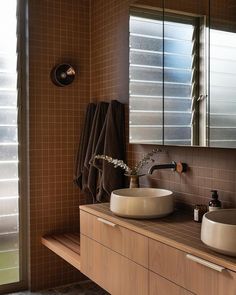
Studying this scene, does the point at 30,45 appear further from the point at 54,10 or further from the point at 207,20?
the point at 207,20

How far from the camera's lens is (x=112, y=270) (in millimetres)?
2127

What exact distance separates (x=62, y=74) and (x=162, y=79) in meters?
1.04

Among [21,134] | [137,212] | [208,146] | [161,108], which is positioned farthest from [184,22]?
[21,134]

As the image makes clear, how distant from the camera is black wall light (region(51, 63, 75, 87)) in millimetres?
3119

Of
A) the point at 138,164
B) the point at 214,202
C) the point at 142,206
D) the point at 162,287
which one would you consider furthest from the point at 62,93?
the point at 162,287

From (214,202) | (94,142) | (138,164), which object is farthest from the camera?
(94,142)

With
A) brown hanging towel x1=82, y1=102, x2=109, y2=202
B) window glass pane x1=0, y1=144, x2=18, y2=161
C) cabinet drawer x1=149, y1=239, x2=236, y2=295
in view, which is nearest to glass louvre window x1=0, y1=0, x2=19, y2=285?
window glass pane x1=0, y1=144, x2=18, y2=161

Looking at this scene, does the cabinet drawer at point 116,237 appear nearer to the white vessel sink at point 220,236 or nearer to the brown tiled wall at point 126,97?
the white vessel sink at point 220,236

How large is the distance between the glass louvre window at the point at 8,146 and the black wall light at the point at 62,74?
31cm

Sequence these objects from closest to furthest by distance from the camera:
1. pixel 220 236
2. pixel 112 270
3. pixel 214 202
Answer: pixel 220 236 → pixel 214 202 → pixel 112 270

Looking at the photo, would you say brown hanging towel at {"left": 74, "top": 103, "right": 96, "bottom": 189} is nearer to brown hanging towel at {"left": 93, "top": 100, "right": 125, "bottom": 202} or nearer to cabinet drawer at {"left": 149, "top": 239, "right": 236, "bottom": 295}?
brown hanging towel at {"left": 93, "top": 100, "right": 125, "bottom": 202}

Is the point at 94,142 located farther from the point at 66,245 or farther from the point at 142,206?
the point at 142,206

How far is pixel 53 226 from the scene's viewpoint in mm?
3170

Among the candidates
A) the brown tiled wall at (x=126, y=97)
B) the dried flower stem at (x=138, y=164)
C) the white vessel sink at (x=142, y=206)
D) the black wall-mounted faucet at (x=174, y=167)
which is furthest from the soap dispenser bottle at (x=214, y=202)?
the dried flower stem at (x=138, y=164)
